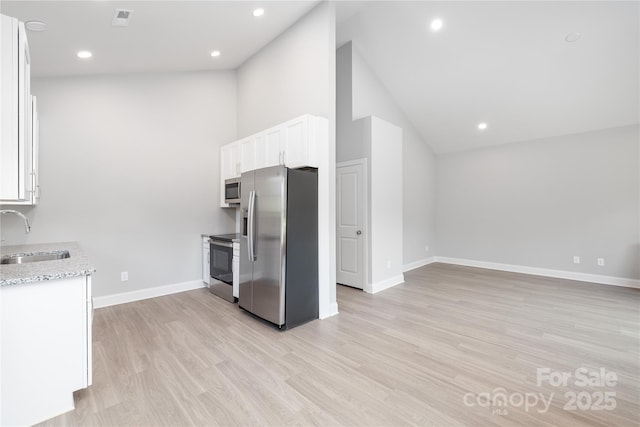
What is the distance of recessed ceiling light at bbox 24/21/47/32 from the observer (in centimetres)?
250

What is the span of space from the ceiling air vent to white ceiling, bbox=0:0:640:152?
5cm

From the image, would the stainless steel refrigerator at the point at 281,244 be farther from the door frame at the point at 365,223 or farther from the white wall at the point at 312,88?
the door frame at the point at 365,223

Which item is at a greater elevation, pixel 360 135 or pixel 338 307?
pixel 360 135

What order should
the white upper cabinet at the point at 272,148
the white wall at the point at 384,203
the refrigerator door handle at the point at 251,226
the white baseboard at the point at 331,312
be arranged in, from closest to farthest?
the refrigerator door handle at the point at 251,226, the white baseboard at the point at 331,312, the white upper cabinet at the point at 272,148, the white wall at the point at 384,203

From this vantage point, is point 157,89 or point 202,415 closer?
point 202,415

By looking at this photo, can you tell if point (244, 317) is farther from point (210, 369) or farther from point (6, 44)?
point (6, 44)

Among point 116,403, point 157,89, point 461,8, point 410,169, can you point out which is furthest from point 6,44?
point 410,169

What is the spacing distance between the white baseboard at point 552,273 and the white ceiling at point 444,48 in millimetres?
2658

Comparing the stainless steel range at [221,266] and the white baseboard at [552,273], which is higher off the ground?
the stainless steel range at [221,266]

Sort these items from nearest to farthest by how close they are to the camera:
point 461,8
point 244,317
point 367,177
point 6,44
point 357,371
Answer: point 6,44, point 357,371, point 244,317, point 461,8, point 367,177

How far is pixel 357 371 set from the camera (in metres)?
2.30

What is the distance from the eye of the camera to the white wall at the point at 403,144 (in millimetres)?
4965

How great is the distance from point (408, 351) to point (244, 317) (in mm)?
1930

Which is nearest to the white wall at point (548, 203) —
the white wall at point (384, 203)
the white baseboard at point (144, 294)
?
the white wall at point (384, 203)
